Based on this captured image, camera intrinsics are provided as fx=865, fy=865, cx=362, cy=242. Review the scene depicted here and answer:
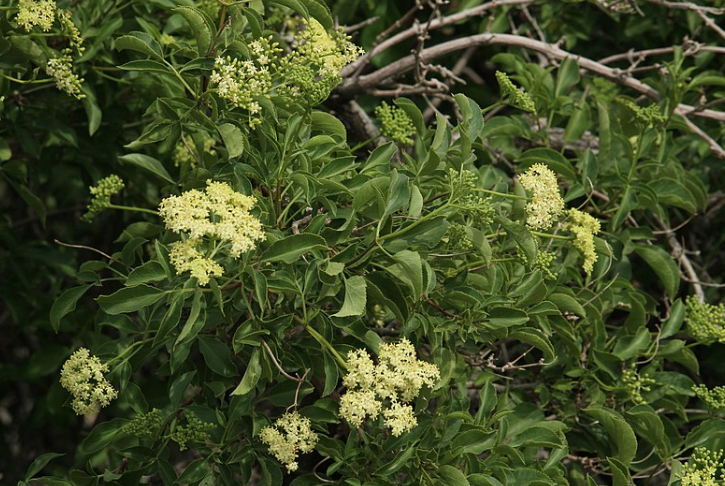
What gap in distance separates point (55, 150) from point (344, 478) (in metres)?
1.47

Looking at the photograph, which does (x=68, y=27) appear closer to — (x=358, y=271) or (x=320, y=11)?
(x=320, y=11)

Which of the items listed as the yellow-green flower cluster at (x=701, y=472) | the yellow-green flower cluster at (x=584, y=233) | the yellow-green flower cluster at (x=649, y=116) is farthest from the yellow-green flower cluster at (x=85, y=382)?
the yellow-green flower cluster at (x=649, y=116)

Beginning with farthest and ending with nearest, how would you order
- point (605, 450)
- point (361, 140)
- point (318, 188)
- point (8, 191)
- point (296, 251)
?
point (8, 191) → point (361, 140) → point (605, 450) → point (318, 188) → point (296, 251)

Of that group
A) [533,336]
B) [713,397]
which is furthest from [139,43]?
[713,397]

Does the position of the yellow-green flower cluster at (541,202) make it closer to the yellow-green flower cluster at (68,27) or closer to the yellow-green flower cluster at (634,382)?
the yellow-green flower cluster at (634,382)

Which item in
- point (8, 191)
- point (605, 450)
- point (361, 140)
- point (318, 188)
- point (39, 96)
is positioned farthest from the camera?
point (8, 191)

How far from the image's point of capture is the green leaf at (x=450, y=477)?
165 centimetres

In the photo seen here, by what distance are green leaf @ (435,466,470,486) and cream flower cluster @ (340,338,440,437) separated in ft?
0.50

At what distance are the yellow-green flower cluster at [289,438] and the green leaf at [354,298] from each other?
238mm

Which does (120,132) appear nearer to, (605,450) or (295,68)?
(295,68)

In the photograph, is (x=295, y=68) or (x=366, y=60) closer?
(x=295, y=68)

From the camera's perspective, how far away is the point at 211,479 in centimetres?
176

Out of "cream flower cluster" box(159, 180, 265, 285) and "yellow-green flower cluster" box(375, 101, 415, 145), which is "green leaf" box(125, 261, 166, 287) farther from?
"yellow-green flower cluster" box(375, 101, 415, 145)

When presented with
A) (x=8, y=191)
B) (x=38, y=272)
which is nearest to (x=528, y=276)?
(x=38, y=272)
